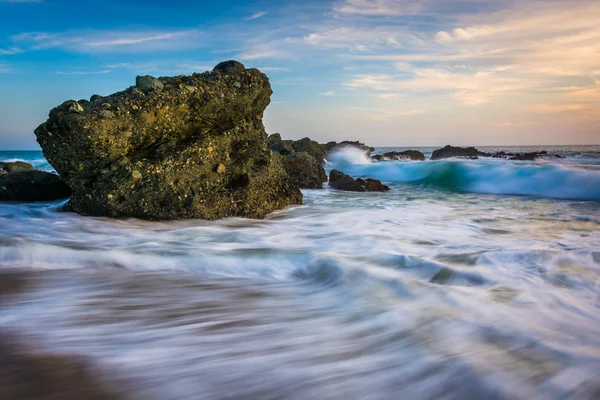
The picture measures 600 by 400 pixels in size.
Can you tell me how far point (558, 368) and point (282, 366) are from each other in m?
1.11

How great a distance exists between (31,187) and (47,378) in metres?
5.41

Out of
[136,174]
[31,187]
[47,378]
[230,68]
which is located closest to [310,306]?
[47,378]

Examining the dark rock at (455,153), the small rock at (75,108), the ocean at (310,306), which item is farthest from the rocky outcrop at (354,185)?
the dark rock at (455,153)

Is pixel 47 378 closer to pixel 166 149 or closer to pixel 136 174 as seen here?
pixel 136 174

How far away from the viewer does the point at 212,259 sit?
3.37m

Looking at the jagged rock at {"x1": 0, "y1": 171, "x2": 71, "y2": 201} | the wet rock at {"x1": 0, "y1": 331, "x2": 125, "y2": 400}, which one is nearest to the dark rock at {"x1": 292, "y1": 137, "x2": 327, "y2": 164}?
the jagged rock at {"x1": 0, "y1": 171, "x2": 71, "y2": 201}

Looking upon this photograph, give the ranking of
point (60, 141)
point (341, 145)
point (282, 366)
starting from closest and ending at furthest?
1. point (282, 366)
2. point (60, 141)
3. point (341, 145)

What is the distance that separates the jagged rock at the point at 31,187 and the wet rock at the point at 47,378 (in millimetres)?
5020

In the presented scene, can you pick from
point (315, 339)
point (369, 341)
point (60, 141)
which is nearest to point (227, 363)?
point (315, 339)

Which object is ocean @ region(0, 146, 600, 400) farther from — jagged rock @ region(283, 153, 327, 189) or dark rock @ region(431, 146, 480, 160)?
dark rock @ region(431, 146, 480, 160)

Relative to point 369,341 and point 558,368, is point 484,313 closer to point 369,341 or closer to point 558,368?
point 558,368

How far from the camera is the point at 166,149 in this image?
189 inches

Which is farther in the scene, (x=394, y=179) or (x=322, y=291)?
(x=394, y=179)

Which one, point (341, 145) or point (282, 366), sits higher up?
point (341, 145)
